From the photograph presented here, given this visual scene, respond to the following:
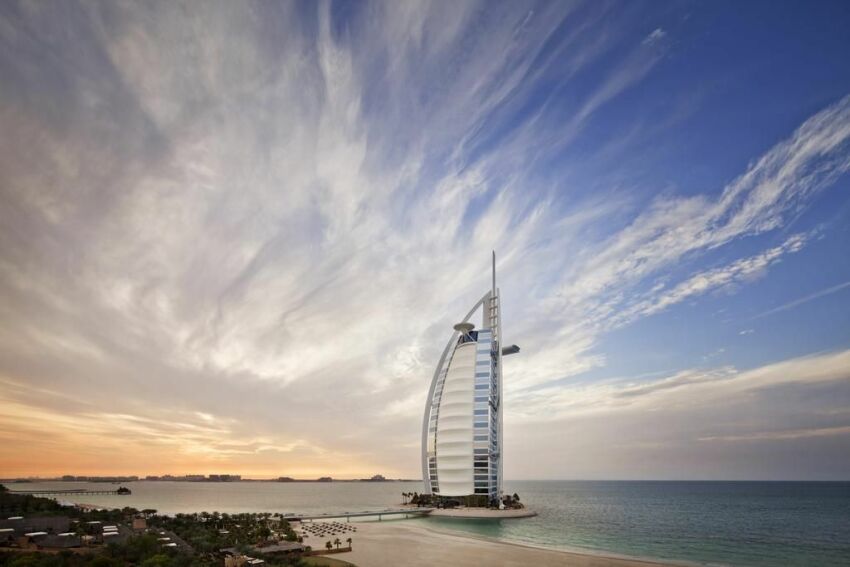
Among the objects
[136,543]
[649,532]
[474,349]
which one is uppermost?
[474,349]

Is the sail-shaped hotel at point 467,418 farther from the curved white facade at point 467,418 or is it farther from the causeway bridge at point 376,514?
the causeway bridge at point 376,514

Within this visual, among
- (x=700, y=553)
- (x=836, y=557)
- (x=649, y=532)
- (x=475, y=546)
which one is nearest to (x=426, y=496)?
(x=649, y=532)

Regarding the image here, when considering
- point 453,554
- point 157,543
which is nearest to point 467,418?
point 453,554

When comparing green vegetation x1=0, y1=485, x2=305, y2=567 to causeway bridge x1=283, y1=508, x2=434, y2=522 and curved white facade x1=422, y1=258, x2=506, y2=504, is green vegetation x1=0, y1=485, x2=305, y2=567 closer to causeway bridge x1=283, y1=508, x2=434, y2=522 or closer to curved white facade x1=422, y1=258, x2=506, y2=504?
causeway bridge x1=283, y1=508, x2=434, y2=522

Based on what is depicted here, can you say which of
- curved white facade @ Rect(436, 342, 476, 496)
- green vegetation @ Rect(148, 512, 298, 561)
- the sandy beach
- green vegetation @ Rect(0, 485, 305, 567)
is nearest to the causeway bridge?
curved white facade @ Rect(436, 342, 476, 496)

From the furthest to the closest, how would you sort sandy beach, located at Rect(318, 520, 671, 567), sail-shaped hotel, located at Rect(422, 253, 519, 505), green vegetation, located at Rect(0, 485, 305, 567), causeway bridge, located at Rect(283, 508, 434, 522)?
sail-shaped hotel, located at Rect(422, 253, 519, 505), causeway bridge, located at Rect(283, 508, 434, 522), sandy beach, located at Rect(318, 520, 671, 567), green vegetation, located at Rect(0, 485, 305, 567)

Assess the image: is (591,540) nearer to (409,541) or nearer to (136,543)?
(409,541)

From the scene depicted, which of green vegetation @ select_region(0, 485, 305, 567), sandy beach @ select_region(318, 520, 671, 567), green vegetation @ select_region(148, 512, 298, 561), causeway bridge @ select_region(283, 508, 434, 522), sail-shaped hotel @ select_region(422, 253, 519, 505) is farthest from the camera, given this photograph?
sail-shaped hotel @ select_region(422, 253, 519, 505)
